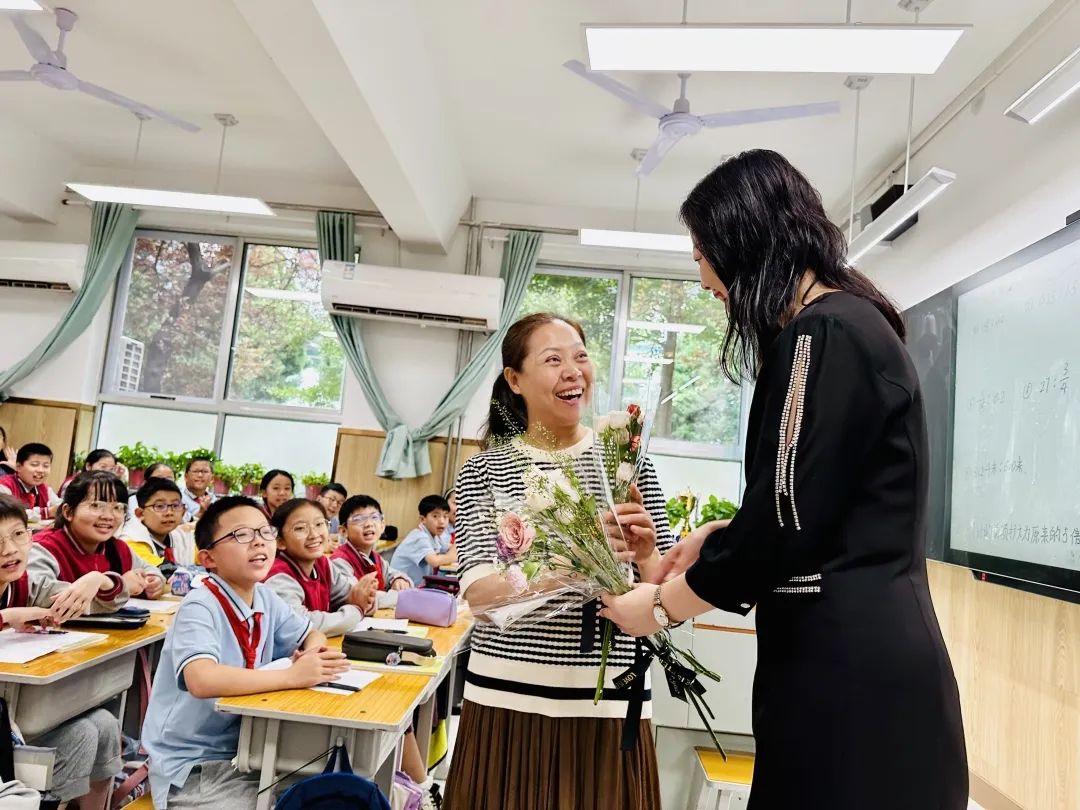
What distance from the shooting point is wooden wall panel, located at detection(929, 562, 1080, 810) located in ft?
10.8

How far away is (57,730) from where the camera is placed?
7.99 ft

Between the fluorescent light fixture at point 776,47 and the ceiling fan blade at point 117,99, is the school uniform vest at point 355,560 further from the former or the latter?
the ceiling fan blade at point 117,99

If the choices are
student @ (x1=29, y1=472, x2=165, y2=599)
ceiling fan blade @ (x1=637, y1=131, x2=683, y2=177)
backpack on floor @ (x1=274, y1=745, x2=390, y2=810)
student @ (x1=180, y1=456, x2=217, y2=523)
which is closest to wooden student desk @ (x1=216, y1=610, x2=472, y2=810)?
backpack on floor @ (x1=274, y1=745, x2=390, y2=810)

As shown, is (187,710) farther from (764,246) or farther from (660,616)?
(764,246)

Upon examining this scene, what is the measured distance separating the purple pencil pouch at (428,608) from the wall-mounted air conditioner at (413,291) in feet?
12.6

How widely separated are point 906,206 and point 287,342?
5.63 m

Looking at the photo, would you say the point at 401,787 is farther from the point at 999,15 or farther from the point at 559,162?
the point at 559,162

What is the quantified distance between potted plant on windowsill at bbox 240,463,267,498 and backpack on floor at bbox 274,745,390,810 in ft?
19.0

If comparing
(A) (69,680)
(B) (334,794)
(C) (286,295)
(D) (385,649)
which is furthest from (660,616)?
(C) (286,295)

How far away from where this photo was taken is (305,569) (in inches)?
129

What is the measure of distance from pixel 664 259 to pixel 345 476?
3542 mm

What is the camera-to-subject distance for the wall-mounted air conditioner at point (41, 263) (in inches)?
287

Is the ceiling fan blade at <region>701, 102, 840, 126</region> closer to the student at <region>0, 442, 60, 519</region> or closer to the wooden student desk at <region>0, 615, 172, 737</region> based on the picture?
the wooden student desk at <region>0, 615, 172, 737</region>

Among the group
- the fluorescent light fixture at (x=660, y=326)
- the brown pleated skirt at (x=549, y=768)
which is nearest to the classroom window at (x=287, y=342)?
the fluorescent light fixture at (x=660, y=326)
